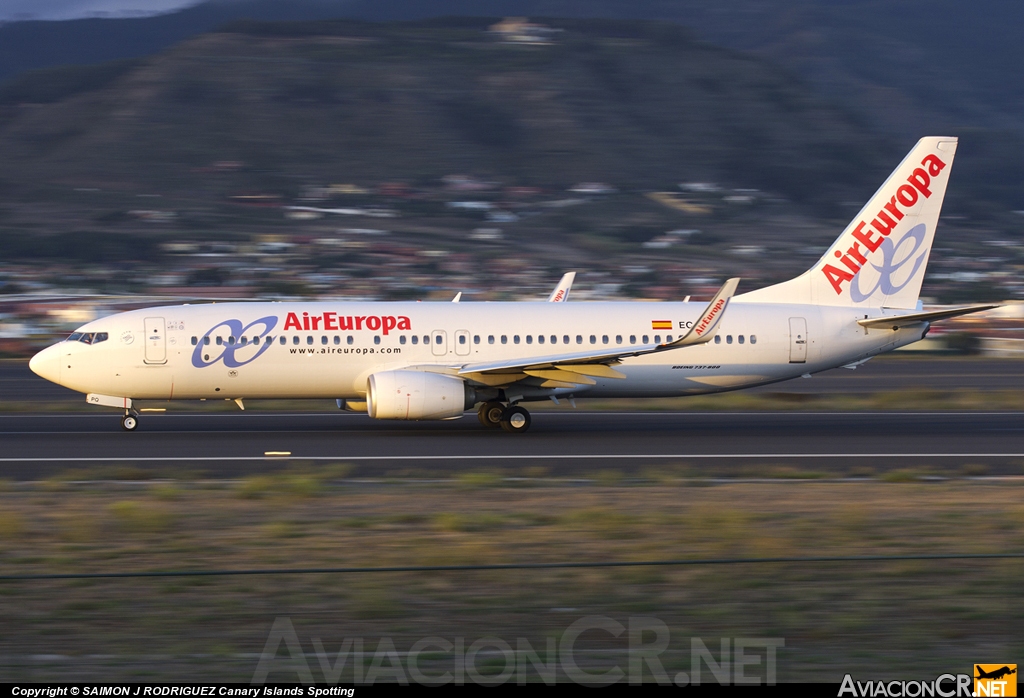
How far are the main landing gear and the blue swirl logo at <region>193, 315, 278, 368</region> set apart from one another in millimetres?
4829

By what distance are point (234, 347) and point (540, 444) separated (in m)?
6.73

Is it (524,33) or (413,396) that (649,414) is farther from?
(524,33)

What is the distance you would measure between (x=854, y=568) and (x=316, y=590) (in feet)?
15.4

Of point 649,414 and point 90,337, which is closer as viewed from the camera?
point 90,337

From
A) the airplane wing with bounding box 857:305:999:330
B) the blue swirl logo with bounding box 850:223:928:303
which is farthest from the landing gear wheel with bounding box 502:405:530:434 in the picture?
the blue swirl logo with bounding box 850:223:928:303

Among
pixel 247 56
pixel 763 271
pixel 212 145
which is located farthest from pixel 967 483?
pixel 247 56

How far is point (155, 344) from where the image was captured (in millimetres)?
22781

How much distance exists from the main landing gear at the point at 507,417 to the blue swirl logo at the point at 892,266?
8406 mm

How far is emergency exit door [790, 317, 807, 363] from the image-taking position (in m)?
24.8

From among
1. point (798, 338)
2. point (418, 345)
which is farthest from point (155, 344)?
point (798, 338)

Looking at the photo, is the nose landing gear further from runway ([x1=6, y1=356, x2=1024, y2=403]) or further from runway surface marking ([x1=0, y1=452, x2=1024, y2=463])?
runway ([x1=6, y1=356, x2=1024, y2=403])

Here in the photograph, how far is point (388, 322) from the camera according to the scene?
926 inches

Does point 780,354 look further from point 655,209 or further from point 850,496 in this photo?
point 655,209

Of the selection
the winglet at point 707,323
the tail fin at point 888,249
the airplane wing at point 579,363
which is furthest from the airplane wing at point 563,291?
the winglet at point 707,323
